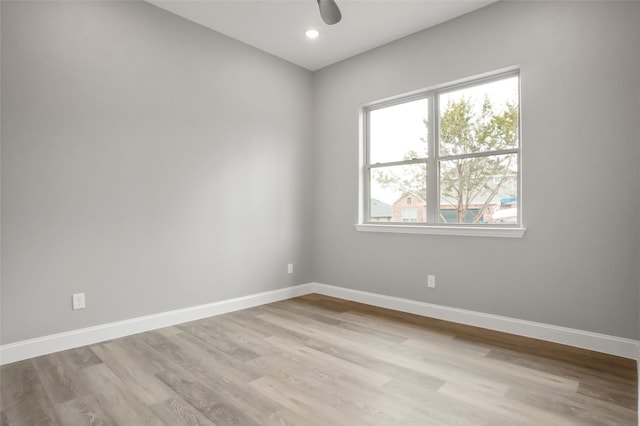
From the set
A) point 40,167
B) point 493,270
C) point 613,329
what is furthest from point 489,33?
point 40,167

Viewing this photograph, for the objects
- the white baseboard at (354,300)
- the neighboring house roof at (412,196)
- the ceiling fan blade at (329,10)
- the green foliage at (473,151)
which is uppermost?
the ceiling fan blade at (329,10)

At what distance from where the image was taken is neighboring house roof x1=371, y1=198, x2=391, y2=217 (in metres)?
3.91

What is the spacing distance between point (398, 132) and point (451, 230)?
4.05 feet

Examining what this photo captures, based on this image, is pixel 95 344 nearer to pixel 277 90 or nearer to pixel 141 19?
pixel 141 19

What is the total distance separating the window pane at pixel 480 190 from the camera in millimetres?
3025

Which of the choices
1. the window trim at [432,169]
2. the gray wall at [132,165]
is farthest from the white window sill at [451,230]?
the gray wall at [132,165]

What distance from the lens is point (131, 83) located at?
116 inches

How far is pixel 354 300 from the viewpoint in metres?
4.04

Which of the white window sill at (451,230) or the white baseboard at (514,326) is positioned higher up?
the white window sill at (451,230)

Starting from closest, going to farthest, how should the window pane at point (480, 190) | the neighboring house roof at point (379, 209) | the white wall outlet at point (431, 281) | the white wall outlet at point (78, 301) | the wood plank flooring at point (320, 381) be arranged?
the wood plank flooring at point (320, 381) < the white wall outlet at point (78, 301) < the window pane at point (480, 190) < the white wall outlet at point (431, 281) < the neighboring house roof at point (379, 209)

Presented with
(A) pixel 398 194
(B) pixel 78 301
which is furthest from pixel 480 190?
(B) pixel 78 301

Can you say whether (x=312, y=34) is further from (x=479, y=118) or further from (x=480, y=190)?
(x=480, y=190)

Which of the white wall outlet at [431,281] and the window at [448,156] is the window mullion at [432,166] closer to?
the window at [448,156]

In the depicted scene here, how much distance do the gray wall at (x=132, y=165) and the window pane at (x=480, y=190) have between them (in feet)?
6.03
